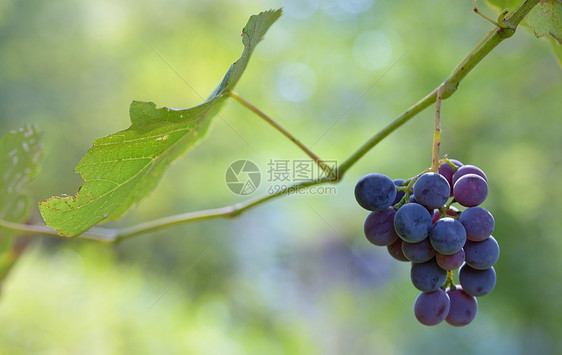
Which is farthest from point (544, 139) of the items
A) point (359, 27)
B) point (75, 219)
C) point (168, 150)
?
point (75, 219)

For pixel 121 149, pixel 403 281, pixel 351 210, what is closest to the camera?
pixel 121 149

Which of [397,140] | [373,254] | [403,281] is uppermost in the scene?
[397,140]

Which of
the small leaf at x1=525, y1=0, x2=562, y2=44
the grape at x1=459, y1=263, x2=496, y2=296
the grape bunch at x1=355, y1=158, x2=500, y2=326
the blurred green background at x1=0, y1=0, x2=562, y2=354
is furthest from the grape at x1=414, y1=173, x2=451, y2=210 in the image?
the blurred green background at x1=0, y1=0, x2=562, y2=354

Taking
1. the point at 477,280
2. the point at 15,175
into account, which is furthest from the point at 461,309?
the point at 15,175

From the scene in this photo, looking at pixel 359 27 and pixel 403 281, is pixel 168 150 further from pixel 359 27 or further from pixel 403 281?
pixel 403 281

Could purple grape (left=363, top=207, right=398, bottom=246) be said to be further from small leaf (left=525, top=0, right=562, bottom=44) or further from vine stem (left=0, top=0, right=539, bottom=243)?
small leaf (left=525, top=0, right=562, bottom=44)

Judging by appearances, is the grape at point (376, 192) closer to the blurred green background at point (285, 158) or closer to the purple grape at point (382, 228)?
the purple grape at point (382, 228)

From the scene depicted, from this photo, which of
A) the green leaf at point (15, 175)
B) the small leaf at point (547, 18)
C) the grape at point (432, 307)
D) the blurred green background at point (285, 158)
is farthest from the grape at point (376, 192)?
the blurred green background at point (285, 158)
